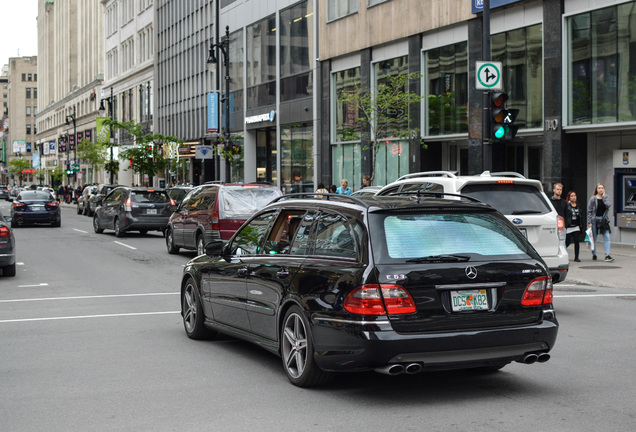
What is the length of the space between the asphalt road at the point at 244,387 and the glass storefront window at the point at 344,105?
24988 mm

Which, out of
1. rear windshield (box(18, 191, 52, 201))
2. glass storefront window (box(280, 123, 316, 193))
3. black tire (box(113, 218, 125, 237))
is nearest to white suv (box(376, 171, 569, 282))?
black tire (box(113, 218, 125, 237))

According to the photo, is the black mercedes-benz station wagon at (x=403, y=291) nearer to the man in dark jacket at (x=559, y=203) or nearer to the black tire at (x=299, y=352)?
the black tire at (x=299, y=352)

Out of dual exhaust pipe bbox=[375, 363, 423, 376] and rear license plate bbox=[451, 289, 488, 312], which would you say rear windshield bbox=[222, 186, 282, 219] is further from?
dual exhaust pipe bbox=[375, 363, 423, 376]

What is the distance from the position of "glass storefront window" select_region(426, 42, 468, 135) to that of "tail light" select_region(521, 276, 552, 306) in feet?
74.1

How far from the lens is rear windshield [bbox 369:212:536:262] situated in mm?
6809

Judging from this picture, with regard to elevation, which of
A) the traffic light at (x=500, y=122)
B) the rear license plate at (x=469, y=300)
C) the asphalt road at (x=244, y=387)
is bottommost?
the asphalt road at (x=244, y=387)

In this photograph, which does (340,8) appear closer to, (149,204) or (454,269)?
(149,204)

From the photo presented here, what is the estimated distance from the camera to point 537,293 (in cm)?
707

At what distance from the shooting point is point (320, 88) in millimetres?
39969

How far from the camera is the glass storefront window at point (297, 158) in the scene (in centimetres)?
4156

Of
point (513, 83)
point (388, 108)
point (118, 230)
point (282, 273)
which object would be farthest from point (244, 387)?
point (388, 108)

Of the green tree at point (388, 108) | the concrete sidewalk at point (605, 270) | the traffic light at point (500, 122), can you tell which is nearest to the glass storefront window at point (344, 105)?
the green tree at point (388, 108)

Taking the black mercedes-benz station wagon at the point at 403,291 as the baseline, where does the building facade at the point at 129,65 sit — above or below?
above

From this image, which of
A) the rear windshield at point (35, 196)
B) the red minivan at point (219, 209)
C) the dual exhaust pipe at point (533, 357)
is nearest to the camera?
the dual exhaust pipe at point (533, 357)
